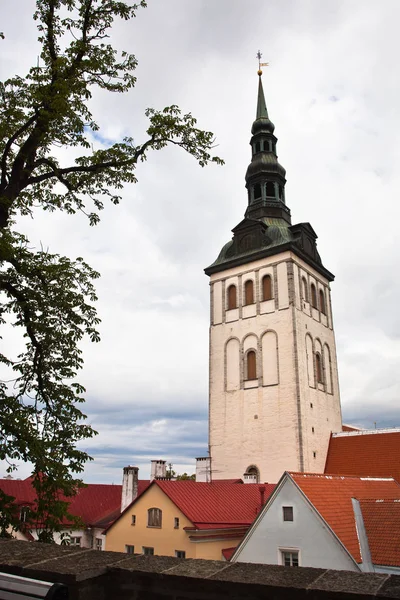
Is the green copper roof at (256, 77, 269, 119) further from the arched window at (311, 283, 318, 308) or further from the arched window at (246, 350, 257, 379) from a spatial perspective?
the arched window at (246, 350, 257, 379)

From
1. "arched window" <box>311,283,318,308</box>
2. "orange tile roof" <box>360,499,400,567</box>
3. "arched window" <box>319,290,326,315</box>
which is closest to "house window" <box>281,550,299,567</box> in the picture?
"orange tile roof" <box>360,499,400,567</box>

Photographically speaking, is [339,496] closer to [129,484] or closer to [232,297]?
[129,484]

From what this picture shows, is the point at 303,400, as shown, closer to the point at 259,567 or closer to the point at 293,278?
the point at 293,278

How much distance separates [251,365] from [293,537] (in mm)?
15616

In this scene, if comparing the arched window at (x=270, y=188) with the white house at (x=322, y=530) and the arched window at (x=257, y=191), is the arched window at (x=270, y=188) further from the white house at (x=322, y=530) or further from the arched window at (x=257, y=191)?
the white house at (x=322, y=530)

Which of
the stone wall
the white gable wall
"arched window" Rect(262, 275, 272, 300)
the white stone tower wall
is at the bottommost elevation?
the white gable wall

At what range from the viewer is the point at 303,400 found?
28.9m

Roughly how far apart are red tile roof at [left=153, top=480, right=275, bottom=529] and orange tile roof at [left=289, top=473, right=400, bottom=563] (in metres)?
4.83

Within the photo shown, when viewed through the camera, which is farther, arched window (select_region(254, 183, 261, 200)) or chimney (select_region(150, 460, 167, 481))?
arched window (select_region(254, 183, 261, 200))

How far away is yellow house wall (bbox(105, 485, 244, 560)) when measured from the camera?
20531mm

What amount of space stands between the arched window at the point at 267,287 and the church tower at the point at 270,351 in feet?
0.21

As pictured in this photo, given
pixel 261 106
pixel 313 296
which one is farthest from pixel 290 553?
pixel 261 106

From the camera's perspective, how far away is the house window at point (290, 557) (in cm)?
1648

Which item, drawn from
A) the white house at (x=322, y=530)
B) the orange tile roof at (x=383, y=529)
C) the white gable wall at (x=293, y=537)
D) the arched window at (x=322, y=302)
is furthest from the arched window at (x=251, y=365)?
the white gable wall at (x=293, y=537)
